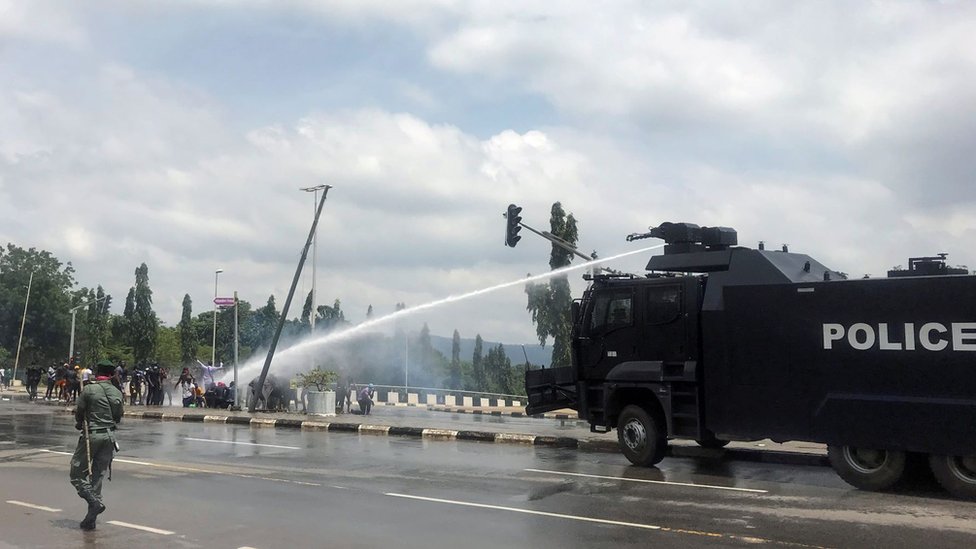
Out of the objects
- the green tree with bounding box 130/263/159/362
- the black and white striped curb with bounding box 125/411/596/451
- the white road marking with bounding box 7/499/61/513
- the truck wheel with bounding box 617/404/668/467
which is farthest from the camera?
the green tree with bounding box 130/263/159/362

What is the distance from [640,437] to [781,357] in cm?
291

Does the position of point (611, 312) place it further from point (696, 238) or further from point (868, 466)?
point (868, 466)

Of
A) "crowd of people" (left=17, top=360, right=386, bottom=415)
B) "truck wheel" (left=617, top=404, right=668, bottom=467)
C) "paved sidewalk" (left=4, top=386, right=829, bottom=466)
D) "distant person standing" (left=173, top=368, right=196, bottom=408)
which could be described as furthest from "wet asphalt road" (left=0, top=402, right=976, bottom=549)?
"distant person standing" (left=173, top=368, right=196, bottom=408)

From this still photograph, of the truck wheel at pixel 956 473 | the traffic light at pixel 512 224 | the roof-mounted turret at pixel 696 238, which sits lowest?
the truck wheel at pixel 956 473

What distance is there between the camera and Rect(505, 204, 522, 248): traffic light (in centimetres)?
2173

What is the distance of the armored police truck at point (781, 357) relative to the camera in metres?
10.4

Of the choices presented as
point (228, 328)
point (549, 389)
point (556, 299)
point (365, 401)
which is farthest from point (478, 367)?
point (549, 389)

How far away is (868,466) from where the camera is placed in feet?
36.7

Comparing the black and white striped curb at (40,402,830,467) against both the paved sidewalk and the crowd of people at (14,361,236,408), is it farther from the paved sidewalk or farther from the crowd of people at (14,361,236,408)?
the crowd of people at (14,361,236,408)

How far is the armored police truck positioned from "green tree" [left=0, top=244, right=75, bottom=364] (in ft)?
264

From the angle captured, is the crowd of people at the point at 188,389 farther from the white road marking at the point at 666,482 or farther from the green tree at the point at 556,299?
the white road marking at the point at 666,482

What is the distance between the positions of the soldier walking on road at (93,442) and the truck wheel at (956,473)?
10.0 metres

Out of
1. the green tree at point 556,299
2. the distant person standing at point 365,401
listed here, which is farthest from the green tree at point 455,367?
the distant person standing at point 365,401

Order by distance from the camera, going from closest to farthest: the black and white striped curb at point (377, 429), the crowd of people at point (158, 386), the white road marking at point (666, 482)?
the white road marking at point (666, 482) < the black and white striped curb at point (377, 429) < the crowd of people at point (158, 386)
